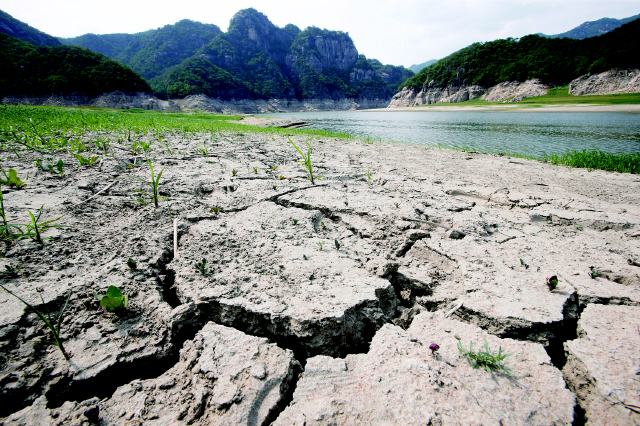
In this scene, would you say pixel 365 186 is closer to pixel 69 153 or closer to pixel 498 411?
pixel 498 411

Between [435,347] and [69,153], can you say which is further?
[69,153]

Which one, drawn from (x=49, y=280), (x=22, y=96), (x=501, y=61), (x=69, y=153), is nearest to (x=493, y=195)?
(x=49, y=280)

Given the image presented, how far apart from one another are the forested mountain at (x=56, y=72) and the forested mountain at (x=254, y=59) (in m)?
23.8

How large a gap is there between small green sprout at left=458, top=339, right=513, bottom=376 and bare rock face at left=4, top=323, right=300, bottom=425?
30.3 inches

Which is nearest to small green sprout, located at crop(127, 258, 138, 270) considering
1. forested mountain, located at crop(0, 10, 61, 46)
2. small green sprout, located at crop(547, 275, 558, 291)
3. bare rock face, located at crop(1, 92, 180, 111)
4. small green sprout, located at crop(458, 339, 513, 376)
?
small green sprout, located at crop(458, 339, 513, 376)

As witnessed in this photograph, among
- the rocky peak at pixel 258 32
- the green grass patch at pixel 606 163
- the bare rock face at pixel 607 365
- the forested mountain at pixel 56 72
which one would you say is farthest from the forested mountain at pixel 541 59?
the rocky peak at pixel 258 32

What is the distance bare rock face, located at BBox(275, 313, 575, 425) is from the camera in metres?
0.92

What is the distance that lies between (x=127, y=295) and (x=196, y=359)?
0.57 metres

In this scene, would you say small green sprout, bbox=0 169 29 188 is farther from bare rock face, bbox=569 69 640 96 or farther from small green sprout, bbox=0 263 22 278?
bare rock face, bbox=569 69 640 96

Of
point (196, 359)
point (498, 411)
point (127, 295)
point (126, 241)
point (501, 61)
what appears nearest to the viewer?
point (498, 411)

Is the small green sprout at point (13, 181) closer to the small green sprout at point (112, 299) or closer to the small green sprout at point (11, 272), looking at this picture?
the small green sprout at point (11, 272)

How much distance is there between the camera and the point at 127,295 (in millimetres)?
1364

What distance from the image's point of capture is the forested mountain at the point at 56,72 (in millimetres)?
42875

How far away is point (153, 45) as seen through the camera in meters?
109
